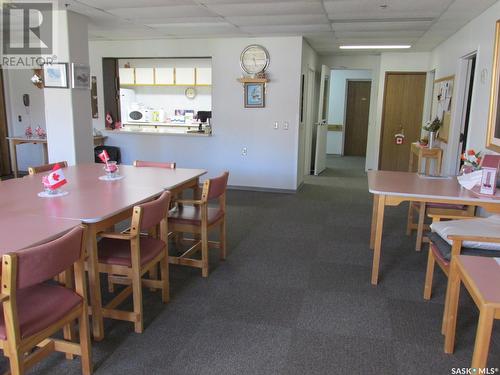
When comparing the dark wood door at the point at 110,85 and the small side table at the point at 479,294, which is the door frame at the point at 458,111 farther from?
the dark wood door at the point at 110,85

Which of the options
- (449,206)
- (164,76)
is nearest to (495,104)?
(449,206)

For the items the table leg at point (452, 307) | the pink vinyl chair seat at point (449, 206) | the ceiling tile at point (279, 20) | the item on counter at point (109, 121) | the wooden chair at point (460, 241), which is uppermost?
the ceiling tile at point (279, 20)

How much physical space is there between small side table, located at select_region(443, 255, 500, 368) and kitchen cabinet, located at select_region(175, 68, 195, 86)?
6500 mm

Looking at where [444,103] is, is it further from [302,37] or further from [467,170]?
[467,170]

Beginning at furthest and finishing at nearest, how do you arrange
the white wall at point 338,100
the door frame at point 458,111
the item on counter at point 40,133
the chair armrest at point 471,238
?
the white wall at point 338,100 < the item on counter at point 40,133 < the door frame at point 458,111 < the chair armrest at point 471,238

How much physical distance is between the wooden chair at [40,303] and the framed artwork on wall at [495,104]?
3.62 meters

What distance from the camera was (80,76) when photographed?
476cm

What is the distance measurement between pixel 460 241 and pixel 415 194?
0.75m

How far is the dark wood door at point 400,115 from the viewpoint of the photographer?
7.81 meters

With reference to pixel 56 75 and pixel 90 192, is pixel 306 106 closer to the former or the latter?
pixel 56 75

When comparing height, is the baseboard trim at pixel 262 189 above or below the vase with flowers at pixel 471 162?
below

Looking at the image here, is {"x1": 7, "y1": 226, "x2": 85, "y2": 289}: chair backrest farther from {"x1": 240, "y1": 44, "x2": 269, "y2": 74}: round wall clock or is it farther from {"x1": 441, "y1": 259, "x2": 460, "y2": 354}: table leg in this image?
{"x1": 240, "y1": 44, "x2": 269, "y2": 74}: round wall clock

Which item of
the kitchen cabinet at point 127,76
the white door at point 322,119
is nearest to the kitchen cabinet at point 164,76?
the kitchen cabinet at point 127,76

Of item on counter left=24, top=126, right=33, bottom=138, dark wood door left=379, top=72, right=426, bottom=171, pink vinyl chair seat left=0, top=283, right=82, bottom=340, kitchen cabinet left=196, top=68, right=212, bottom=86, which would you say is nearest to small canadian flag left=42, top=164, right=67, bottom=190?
pink vinyl chair seat left=0, top=283, right=82, bottom=340
